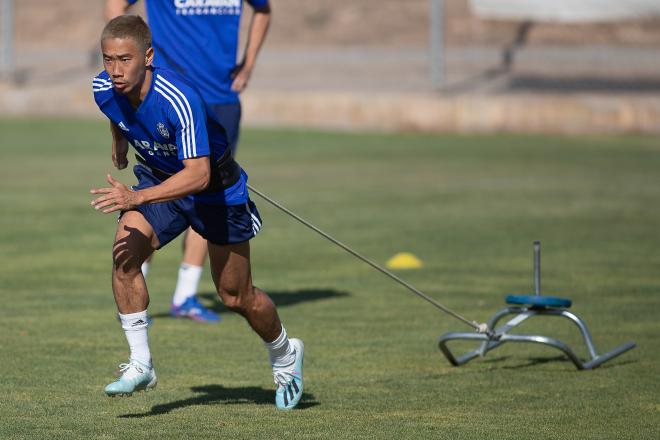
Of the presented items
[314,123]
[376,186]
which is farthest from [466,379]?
[314,123]

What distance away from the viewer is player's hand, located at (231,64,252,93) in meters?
9.62

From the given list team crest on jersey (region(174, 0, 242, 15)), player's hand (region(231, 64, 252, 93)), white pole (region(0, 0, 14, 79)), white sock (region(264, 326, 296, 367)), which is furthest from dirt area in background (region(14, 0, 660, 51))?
white sock (region(264, 326, 296, 367))

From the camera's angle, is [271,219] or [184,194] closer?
[184,194]

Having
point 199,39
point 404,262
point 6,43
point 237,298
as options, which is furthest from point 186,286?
point 6,43

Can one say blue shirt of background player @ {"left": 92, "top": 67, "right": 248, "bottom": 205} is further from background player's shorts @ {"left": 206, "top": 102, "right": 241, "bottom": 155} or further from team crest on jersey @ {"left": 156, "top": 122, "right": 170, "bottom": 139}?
background player's shorts @ {"left": 206, "top": 102, "right": 241, "bottom": 155}

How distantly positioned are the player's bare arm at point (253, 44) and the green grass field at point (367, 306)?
1.69 m

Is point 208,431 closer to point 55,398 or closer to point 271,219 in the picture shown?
point 55,398

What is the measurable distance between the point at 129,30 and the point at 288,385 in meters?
1.92

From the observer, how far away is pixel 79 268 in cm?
1122

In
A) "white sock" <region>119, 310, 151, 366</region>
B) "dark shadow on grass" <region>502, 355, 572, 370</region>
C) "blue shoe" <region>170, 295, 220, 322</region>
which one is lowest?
"dark shadow on grass" <region>502, 355, 572, 370</region>

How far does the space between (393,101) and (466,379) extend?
1819 centimetres

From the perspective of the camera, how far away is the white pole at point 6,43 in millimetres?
28562

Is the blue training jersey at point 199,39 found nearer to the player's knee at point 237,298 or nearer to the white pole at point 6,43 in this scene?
the player's knee at point 237,298

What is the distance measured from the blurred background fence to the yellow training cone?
13185 mm
